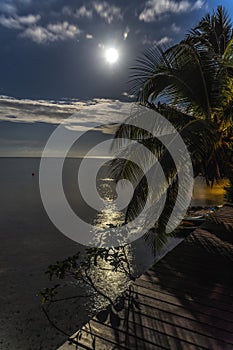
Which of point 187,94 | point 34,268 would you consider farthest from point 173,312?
point 34,268

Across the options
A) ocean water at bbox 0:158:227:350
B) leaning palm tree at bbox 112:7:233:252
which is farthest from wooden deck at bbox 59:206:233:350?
ocean water at bbox 0:158:227:350

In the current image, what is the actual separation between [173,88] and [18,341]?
10511 mm

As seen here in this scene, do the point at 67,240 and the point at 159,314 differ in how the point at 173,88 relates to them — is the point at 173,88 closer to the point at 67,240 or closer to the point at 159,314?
the point at 159,314

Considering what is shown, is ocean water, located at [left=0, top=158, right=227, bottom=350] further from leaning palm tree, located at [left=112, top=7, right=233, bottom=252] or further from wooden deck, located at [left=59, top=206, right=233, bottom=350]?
wooden deck, located at [left=59, top=206, right=233, bottom=350]

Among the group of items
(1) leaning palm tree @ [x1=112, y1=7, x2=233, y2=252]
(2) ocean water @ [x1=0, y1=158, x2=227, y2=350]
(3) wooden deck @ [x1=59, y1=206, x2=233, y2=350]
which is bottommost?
(2) ocean water @ [x1=0, y1=158, x2=227, y2=350]

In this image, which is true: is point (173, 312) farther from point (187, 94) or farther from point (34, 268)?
point (34, 268)

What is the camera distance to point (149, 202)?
5562mm

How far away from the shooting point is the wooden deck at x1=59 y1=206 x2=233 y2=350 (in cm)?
281

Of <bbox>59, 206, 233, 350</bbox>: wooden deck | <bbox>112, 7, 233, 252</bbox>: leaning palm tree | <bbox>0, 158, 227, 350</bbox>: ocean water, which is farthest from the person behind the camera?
<bbox>0, 158, 227, 350</bbox>: ocean water

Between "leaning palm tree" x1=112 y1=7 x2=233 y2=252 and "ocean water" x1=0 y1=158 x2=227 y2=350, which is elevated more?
"leaning palm tree" x1=112 y1=7 x2=233 y2=252

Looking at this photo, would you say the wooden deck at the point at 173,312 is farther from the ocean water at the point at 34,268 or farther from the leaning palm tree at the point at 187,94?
the ocean water at the point at 34,268

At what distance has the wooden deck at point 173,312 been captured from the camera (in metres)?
2.81

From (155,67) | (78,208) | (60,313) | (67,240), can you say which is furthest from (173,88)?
(78,208)

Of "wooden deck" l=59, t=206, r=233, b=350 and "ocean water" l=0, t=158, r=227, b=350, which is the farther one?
"ocean water" l=0, t=158, r=227, b=350
